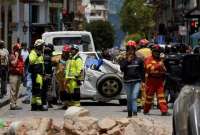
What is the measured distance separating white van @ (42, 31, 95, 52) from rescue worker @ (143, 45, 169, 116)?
363 inches

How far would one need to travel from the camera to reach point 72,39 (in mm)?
27500

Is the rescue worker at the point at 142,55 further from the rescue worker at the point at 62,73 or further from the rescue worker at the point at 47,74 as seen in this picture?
the rescue worker at the point at 47,74

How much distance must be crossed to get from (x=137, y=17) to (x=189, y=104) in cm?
10410

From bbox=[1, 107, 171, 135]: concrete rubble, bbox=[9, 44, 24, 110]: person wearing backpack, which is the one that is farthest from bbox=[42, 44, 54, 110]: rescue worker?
bbox=[1, 107, 171, 135]: concrete rubble

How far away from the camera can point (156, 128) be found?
11.4 m

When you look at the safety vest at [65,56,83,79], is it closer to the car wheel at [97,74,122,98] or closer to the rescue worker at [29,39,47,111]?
the rescue worker at [29,39,47,111]

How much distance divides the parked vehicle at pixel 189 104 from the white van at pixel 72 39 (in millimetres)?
21048

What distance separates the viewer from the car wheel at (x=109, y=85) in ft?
68.4

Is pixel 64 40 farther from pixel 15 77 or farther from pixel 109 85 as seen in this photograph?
pixel 15 77

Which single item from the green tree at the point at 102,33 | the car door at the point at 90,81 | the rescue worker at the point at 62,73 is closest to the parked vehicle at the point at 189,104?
the rescue worker at the point at 62,73

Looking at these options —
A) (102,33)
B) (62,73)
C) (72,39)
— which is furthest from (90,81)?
(102,33)

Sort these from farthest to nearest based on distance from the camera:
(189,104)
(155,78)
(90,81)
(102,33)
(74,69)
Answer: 1. (102,33)
2. (90,81)
3. (74,69)
4. (155,78)
5. (189,104)

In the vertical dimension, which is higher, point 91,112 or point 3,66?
point 3,66

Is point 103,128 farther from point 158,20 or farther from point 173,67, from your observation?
point 158,20
